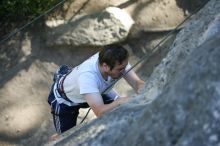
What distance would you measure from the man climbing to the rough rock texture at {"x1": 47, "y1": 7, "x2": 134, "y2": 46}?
2168 mm

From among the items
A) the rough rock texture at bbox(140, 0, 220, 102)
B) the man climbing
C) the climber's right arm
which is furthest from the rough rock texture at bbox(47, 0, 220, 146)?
the man climbing

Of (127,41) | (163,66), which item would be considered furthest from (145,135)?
(127,41)

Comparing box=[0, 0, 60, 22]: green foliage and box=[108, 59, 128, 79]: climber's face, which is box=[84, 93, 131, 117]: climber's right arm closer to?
box=[108, 59, 128, 79]: climber's face

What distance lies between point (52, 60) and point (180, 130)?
4.32 m

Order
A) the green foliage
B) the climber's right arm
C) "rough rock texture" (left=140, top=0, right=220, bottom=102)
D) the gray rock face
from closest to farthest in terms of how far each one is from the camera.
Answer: the gray rock face
"rough rock texture" (left=140, top=0, right=220, bottom=102)
the climber's right arm
the green foliage

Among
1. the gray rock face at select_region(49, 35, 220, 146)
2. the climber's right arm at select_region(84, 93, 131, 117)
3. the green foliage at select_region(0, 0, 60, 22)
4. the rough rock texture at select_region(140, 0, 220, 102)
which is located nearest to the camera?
the gray rock face at select_region(49, 35, 220, 146)

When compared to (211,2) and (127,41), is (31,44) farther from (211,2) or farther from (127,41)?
(211,2)

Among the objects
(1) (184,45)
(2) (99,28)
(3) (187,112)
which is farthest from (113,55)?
(2) (99,28)

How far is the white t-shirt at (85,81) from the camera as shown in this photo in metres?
3.18

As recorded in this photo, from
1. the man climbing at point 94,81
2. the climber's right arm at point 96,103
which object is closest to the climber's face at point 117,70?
the man climbing at point 94,81

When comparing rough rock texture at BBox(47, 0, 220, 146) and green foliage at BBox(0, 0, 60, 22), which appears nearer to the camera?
rough rock texture at BBox(47, 0, 220, 146)

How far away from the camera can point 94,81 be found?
126 inches

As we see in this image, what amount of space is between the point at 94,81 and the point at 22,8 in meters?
2.81

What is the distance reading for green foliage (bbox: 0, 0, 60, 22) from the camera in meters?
5.67
